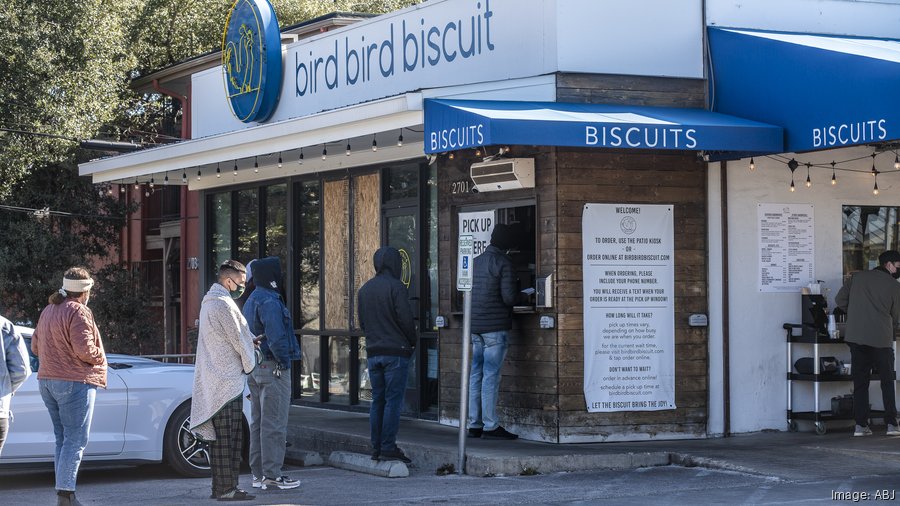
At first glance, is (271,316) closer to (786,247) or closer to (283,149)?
(283,149)

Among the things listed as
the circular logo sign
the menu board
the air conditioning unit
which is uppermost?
the circular logo sign

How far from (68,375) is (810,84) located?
22.1ft

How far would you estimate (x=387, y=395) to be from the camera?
35.9 ft

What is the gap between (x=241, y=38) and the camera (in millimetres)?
16906

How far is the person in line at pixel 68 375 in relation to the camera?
884 cm

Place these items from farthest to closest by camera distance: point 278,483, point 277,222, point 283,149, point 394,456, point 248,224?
point 248,224 → point 277,222 → point 283,149 → point 394,456 → point 278,483

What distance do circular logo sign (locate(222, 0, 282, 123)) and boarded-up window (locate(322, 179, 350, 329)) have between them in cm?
151

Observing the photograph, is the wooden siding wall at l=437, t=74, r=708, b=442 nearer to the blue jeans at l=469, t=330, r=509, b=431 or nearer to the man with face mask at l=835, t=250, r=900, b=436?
the blue jeans at l=469, t=330, r=509, b=431

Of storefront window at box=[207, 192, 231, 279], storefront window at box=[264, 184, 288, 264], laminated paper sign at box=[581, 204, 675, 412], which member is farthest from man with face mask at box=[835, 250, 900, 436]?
storefront window at box=[207, 192, 231, 279]

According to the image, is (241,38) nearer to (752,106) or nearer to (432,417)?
(432,417)

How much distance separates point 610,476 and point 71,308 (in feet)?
14.9

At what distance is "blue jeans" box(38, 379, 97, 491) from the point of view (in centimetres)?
884

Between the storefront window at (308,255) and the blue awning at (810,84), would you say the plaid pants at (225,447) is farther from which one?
the storefront window at (308,255)

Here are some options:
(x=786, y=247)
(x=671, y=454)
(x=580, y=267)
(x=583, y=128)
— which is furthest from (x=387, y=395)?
(x=786, y=247)
